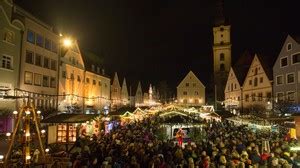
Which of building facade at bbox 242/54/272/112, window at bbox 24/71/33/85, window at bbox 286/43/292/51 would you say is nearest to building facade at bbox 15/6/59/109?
window at bbox 24/71/33/85

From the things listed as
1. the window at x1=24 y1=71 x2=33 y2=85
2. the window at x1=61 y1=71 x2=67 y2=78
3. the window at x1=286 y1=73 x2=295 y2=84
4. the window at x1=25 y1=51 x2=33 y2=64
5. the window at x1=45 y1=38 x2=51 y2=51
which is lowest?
the window at x1=24 y1=71 x2=33 y2=85

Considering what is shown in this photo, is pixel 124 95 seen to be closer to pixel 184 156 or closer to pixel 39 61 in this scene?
pixel 39 61

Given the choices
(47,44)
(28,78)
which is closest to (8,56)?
(28,78)

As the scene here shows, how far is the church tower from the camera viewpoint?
71000 millimetres

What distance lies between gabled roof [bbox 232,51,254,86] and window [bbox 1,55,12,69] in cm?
3977

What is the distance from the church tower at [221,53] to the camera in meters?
71.0

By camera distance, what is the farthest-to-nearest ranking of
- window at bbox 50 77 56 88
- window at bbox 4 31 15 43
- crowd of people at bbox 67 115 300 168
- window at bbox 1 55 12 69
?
1. window at bbox 50 77 56 88
2. window at bbox 4 31 15 43
3. window at bbox 1 55 12 69
4. crowd of people at bbox 67 115 300 168

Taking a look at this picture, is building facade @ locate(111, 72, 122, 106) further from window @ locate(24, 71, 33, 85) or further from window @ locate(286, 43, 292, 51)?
window @ locate(286, 43, 292, 51)

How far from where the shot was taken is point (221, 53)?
72562 millimetres

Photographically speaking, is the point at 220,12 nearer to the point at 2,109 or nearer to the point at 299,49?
the point at 299,49

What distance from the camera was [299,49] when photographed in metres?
39.2

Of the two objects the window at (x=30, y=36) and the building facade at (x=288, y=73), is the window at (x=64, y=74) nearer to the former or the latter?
the window at (x=30, y=36)

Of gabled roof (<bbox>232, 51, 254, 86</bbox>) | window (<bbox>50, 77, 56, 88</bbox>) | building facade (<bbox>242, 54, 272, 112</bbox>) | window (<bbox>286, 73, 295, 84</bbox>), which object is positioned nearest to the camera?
window (<bbox>50, 77, 56, 88</bbox>)

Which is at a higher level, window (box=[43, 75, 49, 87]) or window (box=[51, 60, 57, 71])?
window (box=[51, 60, 57, 71])
